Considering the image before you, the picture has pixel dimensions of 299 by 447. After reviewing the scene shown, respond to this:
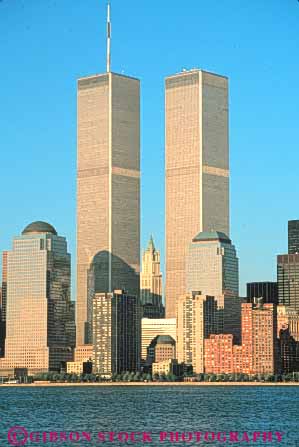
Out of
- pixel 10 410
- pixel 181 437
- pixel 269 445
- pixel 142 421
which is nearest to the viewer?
pixel 269 445

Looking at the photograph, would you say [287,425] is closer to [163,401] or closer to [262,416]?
[262,416]

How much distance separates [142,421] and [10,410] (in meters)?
35.6

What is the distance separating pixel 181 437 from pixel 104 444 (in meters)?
9.84

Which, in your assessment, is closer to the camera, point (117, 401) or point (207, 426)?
point (207, 426)

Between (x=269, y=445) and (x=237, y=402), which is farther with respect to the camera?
(x=237, y=402)

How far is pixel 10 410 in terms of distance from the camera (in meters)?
170

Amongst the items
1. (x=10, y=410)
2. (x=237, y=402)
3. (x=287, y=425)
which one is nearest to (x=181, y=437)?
(x=287, y=425)

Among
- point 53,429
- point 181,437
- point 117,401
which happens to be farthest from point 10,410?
point 181,437

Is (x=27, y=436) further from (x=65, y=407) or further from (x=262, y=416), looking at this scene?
(x=65, y=407)

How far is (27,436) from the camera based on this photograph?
117938 mm

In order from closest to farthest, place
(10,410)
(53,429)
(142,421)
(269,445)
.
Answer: (269,445), (53,429), (142,421), (10,410)

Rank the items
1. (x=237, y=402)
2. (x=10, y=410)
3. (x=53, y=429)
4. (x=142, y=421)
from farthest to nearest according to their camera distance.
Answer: (x=237, y=402), (x=10, y=410), (x=142, y=421), (x=53, y=429)

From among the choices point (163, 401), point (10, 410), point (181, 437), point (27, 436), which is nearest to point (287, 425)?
point (181, 437)

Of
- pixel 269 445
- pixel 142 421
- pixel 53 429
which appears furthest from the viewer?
pixel 142 421
